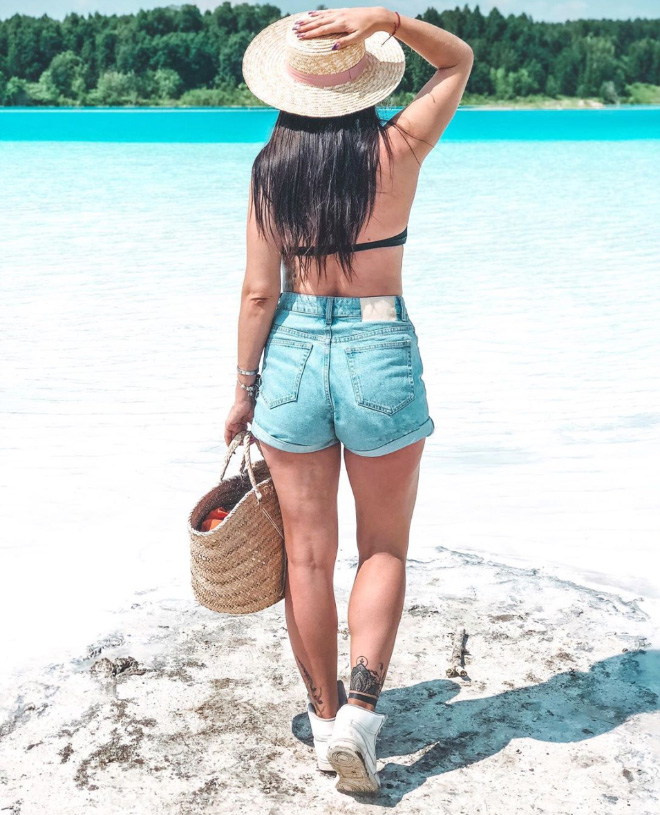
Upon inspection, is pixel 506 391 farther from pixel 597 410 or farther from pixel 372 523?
pixel 372 523

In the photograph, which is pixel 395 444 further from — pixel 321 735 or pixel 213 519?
pixel 321 735

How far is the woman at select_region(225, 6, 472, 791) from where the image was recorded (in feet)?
6.80

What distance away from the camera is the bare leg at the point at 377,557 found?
2.21 metres

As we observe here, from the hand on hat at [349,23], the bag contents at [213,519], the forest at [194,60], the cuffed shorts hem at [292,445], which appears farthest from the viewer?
the forest at [194,60]

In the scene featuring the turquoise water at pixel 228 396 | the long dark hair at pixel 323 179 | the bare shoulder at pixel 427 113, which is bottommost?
the turquoise water at pixel 228 396

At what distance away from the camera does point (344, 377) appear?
2076mm

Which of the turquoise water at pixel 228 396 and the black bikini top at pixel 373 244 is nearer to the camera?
the black bikini top at pixel 373 244

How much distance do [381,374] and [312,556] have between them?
18.9 inches

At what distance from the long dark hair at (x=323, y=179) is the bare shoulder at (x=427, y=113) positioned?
0.06 ft

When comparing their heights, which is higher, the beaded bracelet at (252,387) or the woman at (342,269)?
the woman at (342,269)

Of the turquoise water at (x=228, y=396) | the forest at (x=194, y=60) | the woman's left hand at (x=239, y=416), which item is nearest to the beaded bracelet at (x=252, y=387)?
the woman's left hand at (x=239, y=416)

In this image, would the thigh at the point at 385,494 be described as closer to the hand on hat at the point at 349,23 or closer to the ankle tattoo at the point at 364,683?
the ankle tattoo at the point at 364,683

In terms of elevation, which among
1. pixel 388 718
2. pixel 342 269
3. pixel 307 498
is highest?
pixel 342 269

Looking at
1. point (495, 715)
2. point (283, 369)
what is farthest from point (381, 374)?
point (495, 715)
